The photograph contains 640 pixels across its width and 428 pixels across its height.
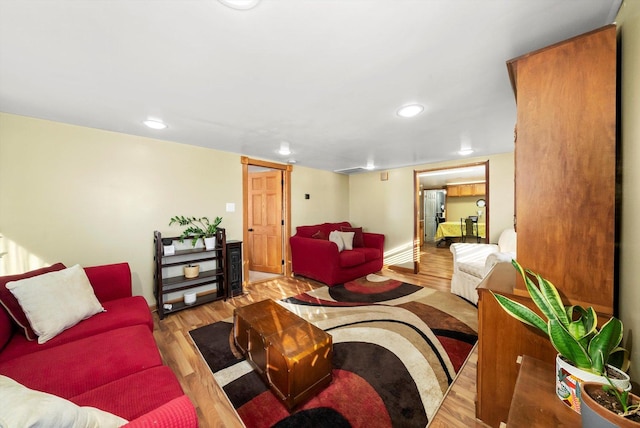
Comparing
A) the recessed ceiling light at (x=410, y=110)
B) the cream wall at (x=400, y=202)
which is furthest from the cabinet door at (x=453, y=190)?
the recessed ceiling light at (x=410, y=110)

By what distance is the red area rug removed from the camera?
56.1 inches

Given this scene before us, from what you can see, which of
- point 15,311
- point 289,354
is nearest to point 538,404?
point 289,354

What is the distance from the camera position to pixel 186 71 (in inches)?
57.6

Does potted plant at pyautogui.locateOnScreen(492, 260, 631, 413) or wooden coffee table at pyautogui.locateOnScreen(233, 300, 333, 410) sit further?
wooden coffee table at pyautogui.locateOnScreen(233, 300, 333, 410)

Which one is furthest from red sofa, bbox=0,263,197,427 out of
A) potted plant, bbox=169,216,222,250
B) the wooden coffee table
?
potted plant, bbox=169,216,222,250

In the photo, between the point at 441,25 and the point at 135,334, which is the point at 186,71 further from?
the point at 135,334

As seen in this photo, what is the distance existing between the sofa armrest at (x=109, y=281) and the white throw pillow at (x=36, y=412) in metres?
1.65

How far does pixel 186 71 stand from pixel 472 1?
158cm

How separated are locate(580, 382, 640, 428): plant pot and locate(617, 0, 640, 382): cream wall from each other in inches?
14.6

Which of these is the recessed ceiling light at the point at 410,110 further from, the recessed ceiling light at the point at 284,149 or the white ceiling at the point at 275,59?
the recessed ceiling light at the point at 284,149

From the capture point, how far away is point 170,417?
776 mm

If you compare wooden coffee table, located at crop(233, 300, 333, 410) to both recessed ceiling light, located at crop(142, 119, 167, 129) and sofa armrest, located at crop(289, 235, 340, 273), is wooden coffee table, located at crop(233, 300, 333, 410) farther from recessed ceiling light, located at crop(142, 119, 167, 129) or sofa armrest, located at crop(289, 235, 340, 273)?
recessed ceiling light, located at crop(142, 119, 167, 129)

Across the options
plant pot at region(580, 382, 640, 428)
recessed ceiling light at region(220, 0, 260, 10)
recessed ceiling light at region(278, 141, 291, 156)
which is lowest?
plant pot at region(580, 382, 640, 428)

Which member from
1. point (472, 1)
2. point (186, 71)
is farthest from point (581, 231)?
point (186, 71)
